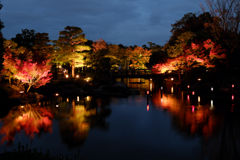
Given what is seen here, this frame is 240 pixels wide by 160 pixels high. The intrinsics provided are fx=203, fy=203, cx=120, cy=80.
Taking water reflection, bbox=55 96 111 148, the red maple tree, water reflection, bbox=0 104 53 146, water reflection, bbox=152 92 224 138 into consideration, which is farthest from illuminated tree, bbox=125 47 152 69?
water reflection, bbox=0 104 53 146

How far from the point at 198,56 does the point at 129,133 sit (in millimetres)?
22860

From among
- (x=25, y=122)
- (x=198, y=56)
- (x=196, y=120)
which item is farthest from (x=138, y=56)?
(x=25, y=122)

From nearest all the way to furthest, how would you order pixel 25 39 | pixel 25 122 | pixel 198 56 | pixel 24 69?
pixel 25 122 < pixel 24 69 < pixel 198 56 < pixel 25 39

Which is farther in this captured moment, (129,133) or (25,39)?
(25,39)

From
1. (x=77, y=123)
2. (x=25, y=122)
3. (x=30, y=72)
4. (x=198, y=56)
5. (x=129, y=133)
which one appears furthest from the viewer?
(x=198, y=56)

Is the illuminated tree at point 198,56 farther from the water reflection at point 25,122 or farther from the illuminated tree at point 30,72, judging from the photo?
the water reflection at point 25,122

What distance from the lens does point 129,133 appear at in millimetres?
9648

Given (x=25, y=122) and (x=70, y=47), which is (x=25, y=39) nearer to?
(x=70, y=47)

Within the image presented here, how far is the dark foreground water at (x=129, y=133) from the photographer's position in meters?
7.44

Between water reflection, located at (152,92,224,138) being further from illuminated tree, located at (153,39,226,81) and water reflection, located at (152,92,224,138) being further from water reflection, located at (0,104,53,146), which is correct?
illuminated tree, located at (153,39,226,81)

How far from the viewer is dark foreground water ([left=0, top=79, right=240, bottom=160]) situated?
7.44 meters

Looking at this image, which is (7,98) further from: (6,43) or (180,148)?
(6,43)

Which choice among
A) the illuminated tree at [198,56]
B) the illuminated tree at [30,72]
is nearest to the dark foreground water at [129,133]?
the illuminated tree at [30,72]

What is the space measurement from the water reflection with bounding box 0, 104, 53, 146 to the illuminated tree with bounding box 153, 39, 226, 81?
70.5 ft
